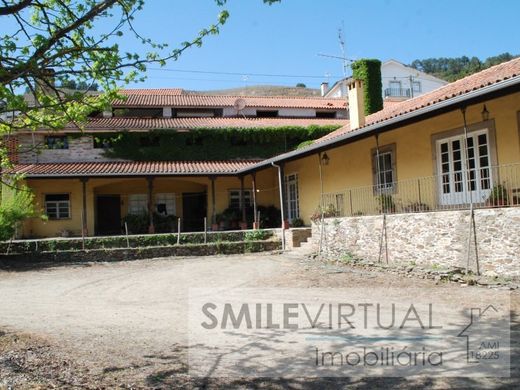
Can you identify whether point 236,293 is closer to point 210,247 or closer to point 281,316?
point 281,316

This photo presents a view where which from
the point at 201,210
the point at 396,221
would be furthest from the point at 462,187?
the point at 201,210

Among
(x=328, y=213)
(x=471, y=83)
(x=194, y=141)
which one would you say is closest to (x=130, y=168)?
(x=194, y=141)

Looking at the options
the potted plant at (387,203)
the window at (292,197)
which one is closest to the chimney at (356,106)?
the potted plant at (387,203)

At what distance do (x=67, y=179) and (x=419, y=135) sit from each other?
55.3 ft

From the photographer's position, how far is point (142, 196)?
26.1 meters

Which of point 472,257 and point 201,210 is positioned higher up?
point 201,210

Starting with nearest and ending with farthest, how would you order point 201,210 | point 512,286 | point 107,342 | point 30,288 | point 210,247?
point 107,342, point 512,286, point 30,288, point 210,247, point 201,210

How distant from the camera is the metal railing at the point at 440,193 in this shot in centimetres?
1082

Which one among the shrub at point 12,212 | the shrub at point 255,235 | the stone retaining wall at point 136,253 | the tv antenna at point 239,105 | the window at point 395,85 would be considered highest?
the window at point 395,85

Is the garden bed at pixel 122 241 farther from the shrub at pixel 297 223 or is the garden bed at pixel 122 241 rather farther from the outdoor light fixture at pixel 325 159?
the outdoor light fixture at pixel 325 159

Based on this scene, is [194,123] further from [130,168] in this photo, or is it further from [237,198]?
[130,168]

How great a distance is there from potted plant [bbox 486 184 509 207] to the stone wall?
36.1 inches

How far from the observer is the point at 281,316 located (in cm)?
767

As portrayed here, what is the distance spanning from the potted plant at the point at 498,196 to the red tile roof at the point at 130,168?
45.0 feet
